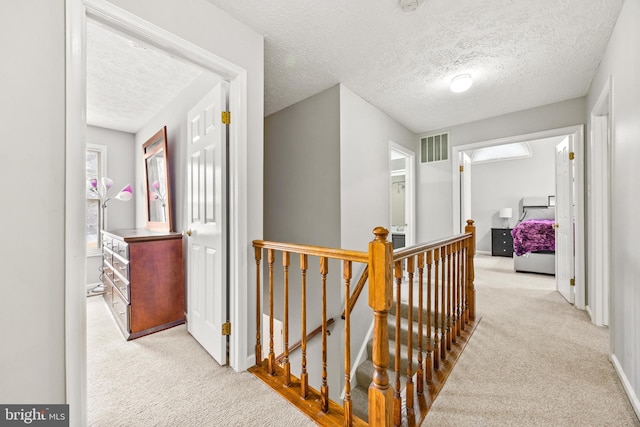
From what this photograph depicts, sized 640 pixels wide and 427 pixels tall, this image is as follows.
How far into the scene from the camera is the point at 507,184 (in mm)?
7098

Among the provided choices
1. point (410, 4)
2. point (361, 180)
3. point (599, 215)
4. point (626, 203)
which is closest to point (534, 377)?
point (626, 203)

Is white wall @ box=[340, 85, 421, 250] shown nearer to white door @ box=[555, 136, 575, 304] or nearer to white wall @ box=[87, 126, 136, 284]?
white door @ box=[555, 136, 575, 304]

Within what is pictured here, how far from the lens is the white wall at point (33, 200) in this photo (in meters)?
1.05

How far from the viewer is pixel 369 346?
305 cm

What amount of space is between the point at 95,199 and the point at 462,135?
5.57 meters

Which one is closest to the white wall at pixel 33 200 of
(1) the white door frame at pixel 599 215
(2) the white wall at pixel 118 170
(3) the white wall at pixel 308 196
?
(3) the white wall at pixel 308 196

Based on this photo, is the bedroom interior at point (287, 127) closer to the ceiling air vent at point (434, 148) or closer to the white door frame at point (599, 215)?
the white door frame at point (599, 215)

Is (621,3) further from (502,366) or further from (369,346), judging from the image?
(369,346)

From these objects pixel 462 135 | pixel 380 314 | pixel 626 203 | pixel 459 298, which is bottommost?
pixel 459 298

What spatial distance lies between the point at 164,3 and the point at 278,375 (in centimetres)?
229

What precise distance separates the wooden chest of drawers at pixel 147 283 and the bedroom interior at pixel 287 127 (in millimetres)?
159

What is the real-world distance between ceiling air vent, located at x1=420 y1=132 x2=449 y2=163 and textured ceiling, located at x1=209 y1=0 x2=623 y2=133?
3.24ft

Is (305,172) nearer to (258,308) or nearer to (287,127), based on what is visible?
(287,127)

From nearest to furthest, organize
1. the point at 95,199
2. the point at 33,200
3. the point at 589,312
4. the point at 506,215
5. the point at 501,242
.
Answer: the point at 33,200 → the point at 589,312 → the point at 95,199 → the point at 501,242 → the point at 506,215
